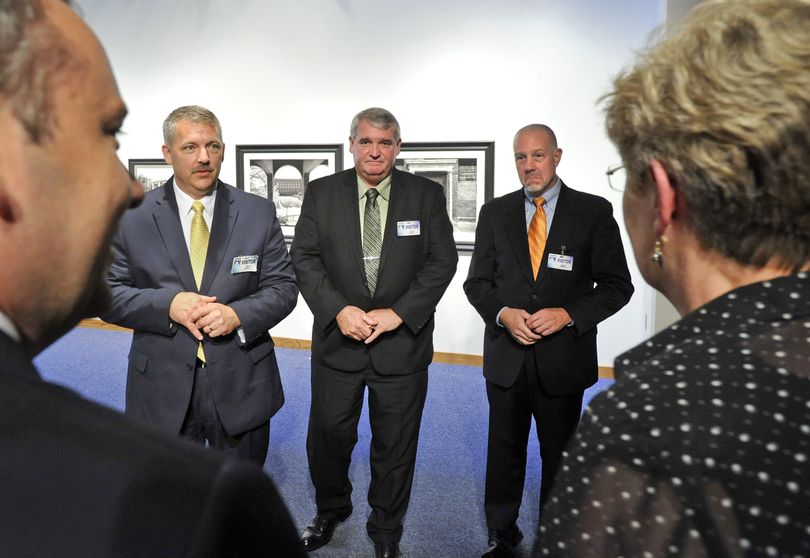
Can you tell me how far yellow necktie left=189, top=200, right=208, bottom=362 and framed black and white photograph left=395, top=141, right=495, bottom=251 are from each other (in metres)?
3.45

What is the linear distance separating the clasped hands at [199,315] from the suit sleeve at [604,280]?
4.99 ft

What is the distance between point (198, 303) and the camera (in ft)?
8.20

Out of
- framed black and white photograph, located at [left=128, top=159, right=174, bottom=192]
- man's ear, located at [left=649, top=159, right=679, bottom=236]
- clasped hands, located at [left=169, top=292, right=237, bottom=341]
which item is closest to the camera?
man's ear, located at [left=649, top=159, right=679, bottom=236]

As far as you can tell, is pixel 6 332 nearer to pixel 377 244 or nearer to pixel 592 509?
pixel 592 509

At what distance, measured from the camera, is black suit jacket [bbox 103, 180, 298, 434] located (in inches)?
99.8

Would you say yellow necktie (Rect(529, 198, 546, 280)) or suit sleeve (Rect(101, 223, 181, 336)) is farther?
yellow necktie (Rect(529, 198, 546, 280))

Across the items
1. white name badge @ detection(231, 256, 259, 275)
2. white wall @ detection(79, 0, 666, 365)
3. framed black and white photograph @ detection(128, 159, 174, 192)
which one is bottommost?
white name badge @ detection(231, 256, 259, 275)

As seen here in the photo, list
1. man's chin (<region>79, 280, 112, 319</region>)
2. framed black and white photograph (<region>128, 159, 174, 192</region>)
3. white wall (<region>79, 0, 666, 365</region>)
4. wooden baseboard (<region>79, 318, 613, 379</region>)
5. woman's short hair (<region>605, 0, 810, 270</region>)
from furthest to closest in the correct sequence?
1. framed black and white photograph (<region>128, 159, 174, 192</region>)
2. wooden baseboard (<region>79, 318, 613, 379</region>)
3. white wall (<region>79, 0, 666, 365</region>)
4. woman's short hair (<region>605, 0, 810, 270</region>)
5. man's chin (<region>79, 280, 112, 319</region>)

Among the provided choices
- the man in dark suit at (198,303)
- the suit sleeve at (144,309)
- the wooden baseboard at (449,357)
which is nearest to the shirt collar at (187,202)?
the man in dark suit at (198,303)

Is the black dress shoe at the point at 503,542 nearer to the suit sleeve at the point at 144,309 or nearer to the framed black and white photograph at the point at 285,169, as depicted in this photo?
the suit sleeve at the point at 144,309

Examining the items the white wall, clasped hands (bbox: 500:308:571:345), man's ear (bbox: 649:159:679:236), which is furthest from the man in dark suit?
the white wall

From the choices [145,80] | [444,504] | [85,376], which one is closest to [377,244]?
[444,504]

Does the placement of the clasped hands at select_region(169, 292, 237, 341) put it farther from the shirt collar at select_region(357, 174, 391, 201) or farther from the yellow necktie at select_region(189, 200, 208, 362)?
the shirt collar at select_region(357, 174, 391, 201)

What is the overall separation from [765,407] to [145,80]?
7566 mm
